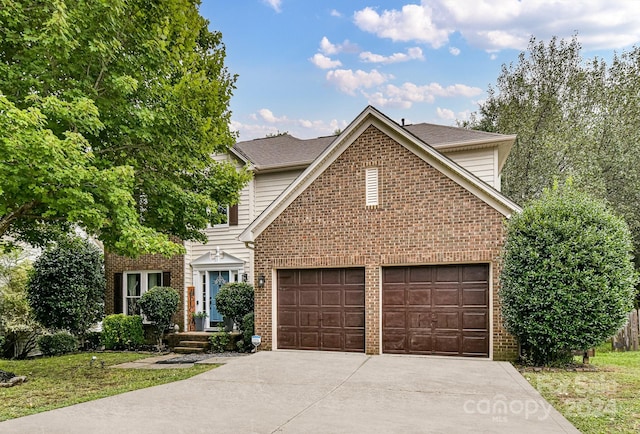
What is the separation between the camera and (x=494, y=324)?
1066cm

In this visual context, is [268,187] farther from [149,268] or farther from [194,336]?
[194,336]

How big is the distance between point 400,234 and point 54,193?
305 inches

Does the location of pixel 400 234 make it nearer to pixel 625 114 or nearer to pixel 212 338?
pixel 212 338

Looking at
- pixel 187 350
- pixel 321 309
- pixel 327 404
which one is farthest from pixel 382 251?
pixel 187 350

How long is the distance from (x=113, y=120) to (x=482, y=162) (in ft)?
35.6

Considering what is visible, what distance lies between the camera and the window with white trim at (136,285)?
1689 cm

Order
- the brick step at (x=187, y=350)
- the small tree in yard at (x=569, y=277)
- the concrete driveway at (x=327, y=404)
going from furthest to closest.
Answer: the brick step at (x=187, y=350)
the small tree in yard at (x=569, y=277)
the concrete driveway at (x=327, y=404)

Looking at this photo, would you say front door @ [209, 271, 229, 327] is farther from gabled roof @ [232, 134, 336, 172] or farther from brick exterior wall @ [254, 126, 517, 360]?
gabled roof @ [232, 134, 336, 172]

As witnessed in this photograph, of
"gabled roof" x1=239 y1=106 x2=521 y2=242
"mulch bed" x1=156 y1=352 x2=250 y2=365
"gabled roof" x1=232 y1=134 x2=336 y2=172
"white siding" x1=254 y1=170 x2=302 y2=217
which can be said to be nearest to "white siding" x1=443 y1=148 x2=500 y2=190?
"gabled roof" x1=239 y1=106 x2=521 y2=242

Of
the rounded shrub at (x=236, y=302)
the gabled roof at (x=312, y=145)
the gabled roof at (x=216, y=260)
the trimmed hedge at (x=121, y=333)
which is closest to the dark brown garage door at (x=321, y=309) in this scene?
the rounded shrub at (x=236, y=302)

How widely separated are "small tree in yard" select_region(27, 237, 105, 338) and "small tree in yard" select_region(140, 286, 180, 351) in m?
2.56

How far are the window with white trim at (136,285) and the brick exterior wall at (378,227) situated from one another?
233 inches

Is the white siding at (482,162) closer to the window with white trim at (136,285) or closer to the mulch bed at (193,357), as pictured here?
the mulch bed at (193,357)

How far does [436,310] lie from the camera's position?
36.9 ft
